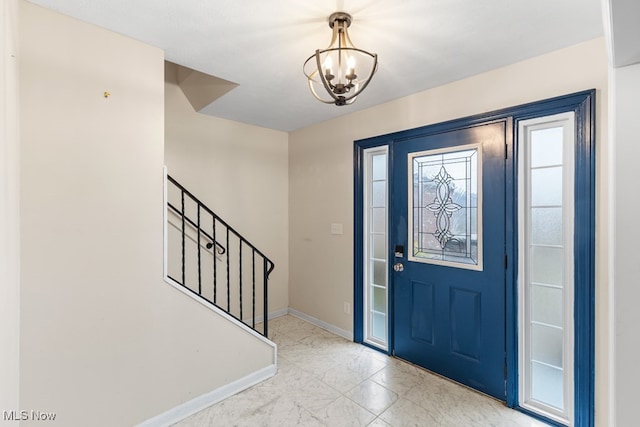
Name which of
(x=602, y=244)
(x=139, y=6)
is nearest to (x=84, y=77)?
(x=139, y=6)

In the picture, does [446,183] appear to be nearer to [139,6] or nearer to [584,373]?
[584,373]

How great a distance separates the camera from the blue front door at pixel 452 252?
7.22 ft

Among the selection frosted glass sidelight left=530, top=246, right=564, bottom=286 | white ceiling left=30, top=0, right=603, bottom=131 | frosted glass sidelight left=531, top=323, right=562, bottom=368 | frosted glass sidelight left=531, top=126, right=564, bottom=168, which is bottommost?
frosted glass sidelight left=531, top=323, right=562, bottom=368

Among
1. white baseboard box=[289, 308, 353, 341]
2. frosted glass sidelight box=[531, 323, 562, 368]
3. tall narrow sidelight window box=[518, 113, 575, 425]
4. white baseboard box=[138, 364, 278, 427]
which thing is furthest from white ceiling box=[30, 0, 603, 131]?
white baseboard box=[289, 308, 353, 341]

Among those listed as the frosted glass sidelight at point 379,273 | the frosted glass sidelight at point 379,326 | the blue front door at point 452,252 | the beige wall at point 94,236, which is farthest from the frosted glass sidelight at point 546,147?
the beige wall at point 94,236

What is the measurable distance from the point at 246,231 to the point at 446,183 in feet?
7.57

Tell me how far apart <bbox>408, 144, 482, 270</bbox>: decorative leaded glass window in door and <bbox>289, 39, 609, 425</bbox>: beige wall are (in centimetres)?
34

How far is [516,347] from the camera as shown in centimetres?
211

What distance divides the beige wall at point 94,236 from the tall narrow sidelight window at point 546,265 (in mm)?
2383

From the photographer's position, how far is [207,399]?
2.14 meters

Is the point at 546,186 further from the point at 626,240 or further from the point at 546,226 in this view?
the point at 626,240

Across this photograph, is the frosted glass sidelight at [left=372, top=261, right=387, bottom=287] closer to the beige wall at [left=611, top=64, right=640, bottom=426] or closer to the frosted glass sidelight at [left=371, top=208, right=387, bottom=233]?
the frosted glass sidelight at [left=371, top=208, right=387, bottom=233]

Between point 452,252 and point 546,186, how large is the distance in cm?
80

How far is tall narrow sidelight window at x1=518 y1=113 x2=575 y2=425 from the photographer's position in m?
1.91
